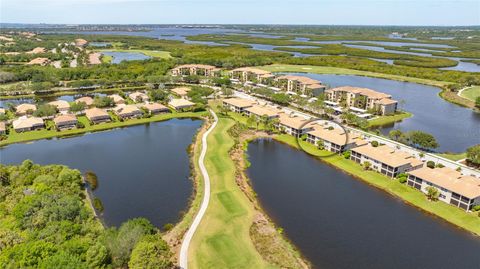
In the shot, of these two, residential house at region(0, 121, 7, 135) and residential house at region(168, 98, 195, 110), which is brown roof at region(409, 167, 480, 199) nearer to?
residential house at region(168, 98, 195, 110)

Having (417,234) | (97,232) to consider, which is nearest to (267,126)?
(417,234)

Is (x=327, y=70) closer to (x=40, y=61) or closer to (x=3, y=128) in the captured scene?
(x=3, y=128)

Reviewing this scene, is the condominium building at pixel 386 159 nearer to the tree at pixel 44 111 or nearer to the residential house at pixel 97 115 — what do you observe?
the residential house at pixel 97 115

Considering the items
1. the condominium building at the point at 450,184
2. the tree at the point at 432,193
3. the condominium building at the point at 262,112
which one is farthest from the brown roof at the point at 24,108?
the tree at the point at 432,193

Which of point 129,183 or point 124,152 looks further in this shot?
point 124,152

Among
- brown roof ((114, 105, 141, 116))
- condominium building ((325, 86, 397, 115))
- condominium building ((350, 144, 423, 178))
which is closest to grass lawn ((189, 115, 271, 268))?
condominium building ((350, 144, 423, 178))

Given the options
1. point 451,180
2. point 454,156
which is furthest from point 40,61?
point 451,180

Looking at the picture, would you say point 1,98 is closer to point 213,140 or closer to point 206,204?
point 213,140
